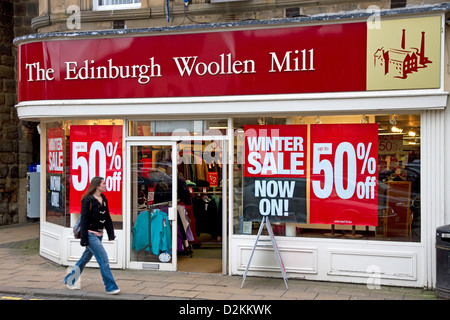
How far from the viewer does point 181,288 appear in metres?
8.41

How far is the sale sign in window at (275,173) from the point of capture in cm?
907

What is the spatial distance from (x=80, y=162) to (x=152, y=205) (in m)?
1.58

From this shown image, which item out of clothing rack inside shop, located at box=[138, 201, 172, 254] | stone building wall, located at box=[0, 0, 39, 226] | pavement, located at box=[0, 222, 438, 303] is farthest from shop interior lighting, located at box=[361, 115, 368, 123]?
stone building wall, located at box=[0, 0, 39, 226]

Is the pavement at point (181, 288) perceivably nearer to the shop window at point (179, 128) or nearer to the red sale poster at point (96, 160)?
the red sale poster at point (96, 160)

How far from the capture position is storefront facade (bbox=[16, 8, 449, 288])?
8.41 meters

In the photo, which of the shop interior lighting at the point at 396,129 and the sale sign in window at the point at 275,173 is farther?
the sale sign in window at the point at 275,173

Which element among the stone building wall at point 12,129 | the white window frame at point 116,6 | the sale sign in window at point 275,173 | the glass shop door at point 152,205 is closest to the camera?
the sale sign in window at point 275,173

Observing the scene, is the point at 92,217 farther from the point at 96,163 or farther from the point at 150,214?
the point at 96,163

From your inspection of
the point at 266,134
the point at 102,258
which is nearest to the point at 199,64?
the point at 266,134

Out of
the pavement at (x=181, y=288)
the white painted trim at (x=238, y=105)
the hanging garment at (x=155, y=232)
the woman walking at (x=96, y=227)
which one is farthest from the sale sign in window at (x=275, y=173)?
the woman walking at (x=96, y=227)


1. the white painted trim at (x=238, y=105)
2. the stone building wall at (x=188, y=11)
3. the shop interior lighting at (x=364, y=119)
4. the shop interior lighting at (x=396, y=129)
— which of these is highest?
the stone building wall at (x=188, y=11)

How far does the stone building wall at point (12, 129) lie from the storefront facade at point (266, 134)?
16.5 feet
